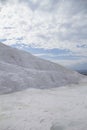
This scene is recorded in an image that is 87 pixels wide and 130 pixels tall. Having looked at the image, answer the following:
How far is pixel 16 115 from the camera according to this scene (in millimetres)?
7008

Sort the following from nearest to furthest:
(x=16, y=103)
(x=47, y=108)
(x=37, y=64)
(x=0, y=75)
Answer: (x=47, y=108)
(x=16, y=103)
(x=0, y=75)
(x=37, y=64)

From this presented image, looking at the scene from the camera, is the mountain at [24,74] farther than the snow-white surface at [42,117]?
Yes

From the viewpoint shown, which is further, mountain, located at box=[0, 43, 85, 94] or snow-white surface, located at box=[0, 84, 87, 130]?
mountain, located at box=[0, 43, 85, 94]

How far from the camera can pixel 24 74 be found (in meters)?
15.6

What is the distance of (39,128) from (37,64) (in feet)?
52.5

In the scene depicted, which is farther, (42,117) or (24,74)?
(24,74)

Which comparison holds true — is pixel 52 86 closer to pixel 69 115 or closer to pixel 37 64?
pixel 37 64

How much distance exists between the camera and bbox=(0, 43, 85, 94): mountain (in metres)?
13.5

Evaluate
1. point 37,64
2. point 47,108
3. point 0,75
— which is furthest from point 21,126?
point 37,64

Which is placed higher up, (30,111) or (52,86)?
(30,111)

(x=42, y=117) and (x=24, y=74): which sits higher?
(x=42, y=117)

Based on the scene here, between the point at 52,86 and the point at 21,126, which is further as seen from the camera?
the point at 52,86

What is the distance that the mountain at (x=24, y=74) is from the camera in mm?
13475

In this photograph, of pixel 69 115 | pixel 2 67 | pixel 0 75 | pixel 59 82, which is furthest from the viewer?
pixel 59 82
